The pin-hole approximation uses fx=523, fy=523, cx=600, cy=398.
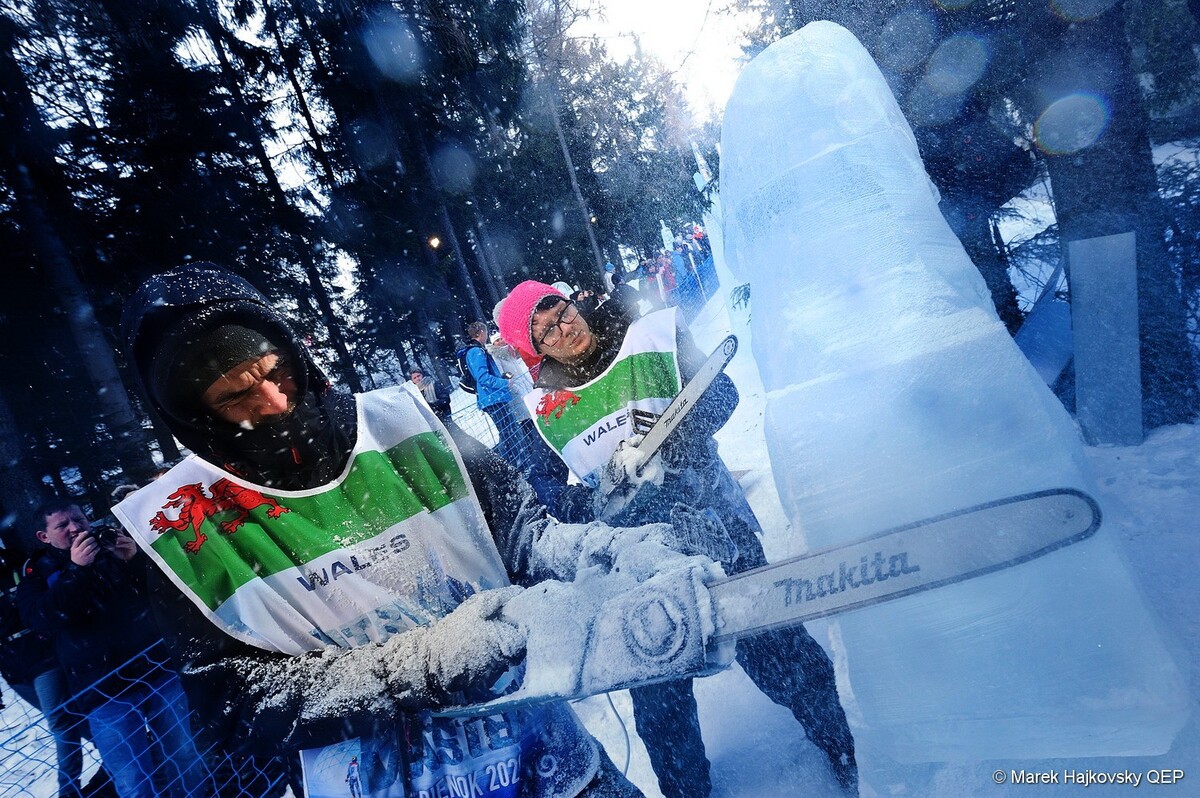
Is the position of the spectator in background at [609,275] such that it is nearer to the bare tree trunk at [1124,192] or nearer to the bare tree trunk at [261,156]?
the bare tree trunk at [261,156]

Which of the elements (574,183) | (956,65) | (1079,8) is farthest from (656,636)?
(574,183)

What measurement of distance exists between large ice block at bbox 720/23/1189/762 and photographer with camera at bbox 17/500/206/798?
12.2 ft

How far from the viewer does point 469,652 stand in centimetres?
134

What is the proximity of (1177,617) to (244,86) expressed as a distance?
13677 millimetres

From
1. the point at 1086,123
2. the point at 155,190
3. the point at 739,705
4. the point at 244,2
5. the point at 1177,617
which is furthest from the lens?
the point at 244,2

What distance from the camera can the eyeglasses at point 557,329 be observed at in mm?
2916

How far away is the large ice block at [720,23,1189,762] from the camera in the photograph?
1492mm

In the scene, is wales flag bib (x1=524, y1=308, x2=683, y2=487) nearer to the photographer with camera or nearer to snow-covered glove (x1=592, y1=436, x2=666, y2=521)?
snow-covered glove (x1=592, y1=436, x2=666, y2=521)

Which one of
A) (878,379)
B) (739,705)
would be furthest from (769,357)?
(739,705)

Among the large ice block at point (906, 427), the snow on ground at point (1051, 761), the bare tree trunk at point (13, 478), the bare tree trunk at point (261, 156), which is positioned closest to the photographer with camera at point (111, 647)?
the snow on ground at point (1051, 761)

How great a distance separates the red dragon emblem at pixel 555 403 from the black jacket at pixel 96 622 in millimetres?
2687

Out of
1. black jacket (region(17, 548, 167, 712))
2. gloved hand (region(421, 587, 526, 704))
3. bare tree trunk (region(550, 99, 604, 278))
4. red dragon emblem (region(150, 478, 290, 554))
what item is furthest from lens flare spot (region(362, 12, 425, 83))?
gloved hand (region(421, 587, 526, 704))

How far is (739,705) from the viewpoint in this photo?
2.74 meters

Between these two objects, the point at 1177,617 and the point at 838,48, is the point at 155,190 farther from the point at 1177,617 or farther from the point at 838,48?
the point at 1177,617
